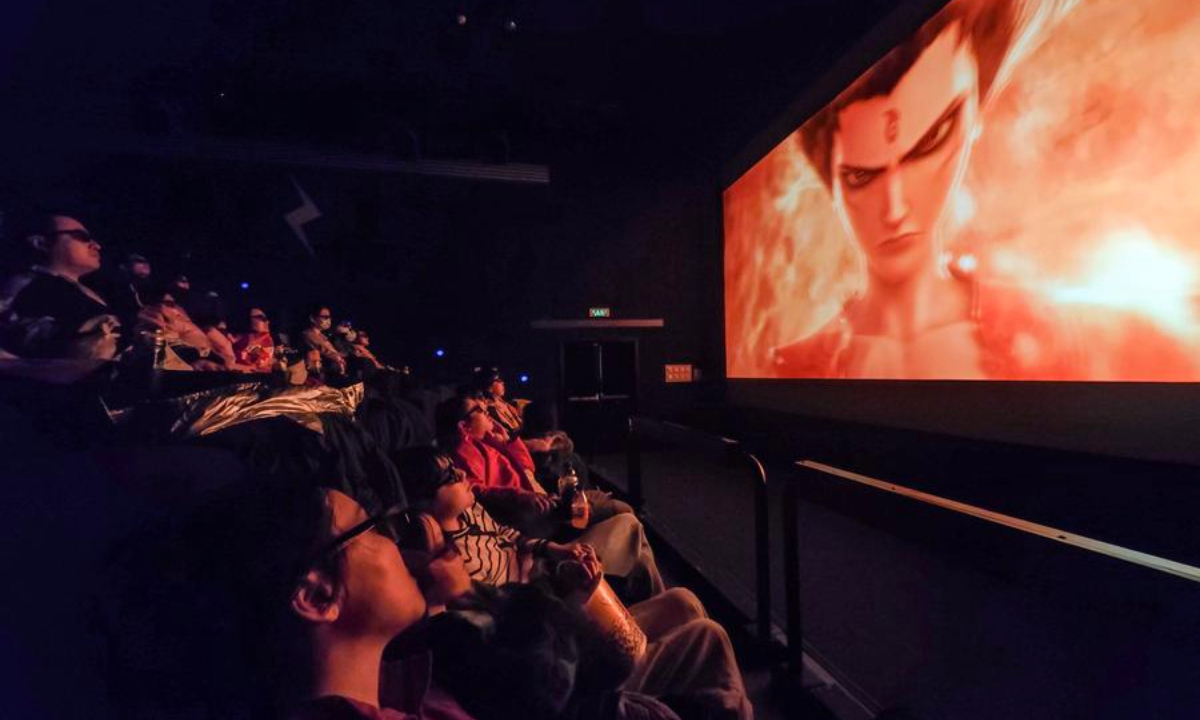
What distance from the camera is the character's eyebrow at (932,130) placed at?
2.76 meters

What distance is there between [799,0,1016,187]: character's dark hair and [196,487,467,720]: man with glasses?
134 inches

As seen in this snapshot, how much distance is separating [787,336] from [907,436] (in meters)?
1.53

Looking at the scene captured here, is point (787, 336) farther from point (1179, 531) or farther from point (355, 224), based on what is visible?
Answer: point (355, 224)

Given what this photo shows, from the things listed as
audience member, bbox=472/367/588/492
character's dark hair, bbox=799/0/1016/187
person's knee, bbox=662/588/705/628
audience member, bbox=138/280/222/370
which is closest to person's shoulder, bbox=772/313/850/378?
character's dark hair, bbox=799/0/1016/187

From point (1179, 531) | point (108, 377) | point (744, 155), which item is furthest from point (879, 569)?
point (744, 155)

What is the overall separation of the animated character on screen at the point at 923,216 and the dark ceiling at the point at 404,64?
61cm

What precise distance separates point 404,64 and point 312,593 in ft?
13.8

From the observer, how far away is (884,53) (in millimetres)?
3363

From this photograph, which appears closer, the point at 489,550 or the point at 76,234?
the point at 489,550

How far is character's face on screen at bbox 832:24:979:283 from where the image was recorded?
2768 millimetres

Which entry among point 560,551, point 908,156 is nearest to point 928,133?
point 908,156

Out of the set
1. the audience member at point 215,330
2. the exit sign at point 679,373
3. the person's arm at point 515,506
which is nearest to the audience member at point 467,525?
the person's arm at point 515,506

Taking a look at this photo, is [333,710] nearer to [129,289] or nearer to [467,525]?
[467,525]

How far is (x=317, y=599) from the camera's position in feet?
2.01
